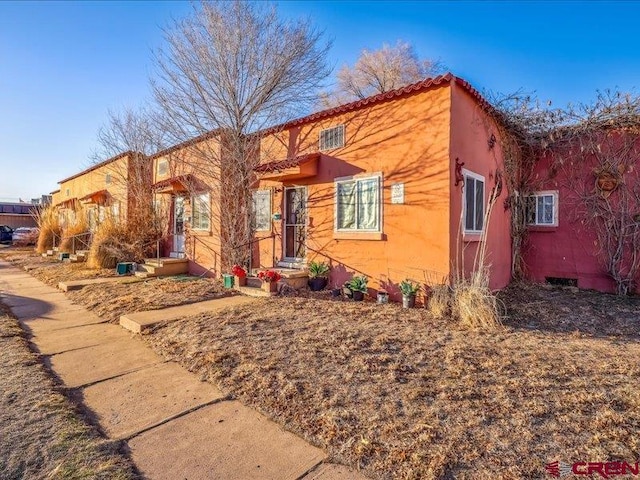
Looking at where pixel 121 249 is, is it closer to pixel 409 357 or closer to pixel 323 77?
pixel 323 77

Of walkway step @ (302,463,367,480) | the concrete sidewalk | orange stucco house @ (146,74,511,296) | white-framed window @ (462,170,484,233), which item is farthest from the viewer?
white-framed window @ (462,170,484,233)

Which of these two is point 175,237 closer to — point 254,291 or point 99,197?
Result: point 254,291

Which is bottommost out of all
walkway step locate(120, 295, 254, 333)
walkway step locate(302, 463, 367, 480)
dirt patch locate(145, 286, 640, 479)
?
walkway step locate(302, 463, 367, 480)

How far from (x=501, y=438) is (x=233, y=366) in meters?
2.61

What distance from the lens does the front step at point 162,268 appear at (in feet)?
35.2

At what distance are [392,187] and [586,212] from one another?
510cm

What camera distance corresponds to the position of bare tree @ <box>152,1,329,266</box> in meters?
8.68

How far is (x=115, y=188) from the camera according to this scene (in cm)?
1557

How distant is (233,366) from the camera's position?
390 centimetres

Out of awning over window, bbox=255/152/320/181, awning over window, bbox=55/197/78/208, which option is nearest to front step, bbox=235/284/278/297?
awning over window, bbox=255/152/320/181

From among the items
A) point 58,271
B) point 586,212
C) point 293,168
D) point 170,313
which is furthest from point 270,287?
point 58,271

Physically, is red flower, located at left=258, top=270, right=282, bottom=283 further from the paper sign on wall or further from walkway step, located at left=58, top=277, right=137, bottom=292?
walkway step, located at left=58, top=277, right=137, bottom=292

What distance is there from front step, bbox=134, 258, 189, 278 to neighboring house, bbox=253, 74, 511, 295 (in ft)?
11.2

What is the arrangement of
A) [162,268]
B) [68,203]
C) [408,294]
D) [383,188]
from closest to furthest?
[408,294]
[383,188]
[162,268]
[68,203]
